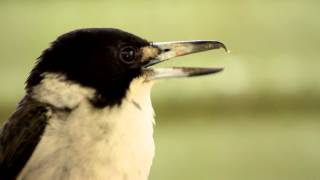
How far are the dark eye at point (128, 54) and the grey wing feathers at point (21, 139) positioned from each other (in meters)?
0.18

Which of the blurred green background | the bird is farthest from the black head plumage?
the blurred green background

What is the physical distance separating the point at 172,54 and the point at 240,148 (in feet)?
3.80

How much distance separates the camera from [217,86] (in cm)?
264

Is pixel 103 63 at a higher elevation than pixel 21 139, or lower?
higher

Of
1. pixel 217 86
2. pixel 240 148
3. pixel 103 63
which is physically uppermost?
pixel 103 63

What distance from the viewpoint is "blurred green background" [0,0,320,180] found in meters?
2.62

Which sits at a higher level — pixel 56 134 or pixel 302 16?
pixel 56 134

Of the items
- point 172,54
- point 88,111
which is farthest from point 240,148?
point 88,111

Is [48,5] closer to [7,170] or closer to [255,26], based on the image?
[255,26]

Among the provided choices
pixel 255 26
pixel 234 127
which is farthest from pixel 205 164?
pixel 255 26

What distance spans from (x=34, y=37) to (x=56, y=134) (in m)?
1.32

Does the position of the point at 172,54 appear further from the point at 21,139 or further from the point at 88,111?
the point at 21,139

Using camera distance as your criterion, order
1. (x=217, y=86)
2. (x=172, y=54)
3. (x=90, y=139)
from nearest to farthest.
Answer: (x=90, y=139) → (x=172, y=54) → (x=217, y=86)

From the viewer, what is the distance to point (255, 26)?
276 cm
